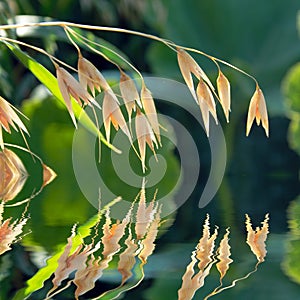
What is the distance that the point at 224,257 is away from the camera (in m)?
0.96

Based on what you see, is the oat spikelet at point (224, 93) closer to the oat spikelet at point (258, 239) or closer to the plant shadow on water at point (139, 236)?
the plant shadow on water at point (139, 236)

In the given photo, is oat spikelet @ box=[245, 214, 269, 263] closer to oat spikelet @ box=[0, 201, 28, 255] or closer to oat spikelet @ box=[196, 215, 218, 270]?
oat spikelet @ box=[196, 215, 218, 270]

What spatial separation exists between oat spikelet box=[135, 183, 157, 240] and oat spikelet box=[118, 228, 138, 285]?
0.21 ft

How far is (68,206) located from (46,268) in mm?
944

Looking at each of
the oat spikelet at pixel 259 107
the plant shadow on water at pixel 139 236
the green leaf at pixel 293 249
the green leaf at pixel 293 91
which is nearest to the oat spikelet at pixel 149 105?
the plant shadow on water at pixel 139 236

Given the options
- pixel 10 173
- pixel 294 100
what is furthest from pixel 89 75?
pixel 294 100

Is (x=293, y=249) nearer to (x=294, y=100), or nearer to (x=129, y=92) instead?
(x=129, y=92)

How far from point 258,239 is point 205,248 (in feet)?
0.44

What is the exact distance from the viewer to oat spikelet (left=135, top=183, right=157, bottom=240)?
1.21 m

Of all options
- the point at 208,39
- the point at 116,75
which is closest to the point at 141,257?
the point at 116,75

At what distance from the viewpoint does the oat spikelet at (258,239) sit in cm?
100

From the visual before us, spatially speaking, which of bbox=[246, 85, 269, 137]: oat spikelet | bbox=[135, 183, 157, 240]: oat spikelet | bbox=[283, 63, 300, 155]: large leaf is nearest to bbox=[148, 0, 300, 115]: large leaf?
bbox=[283, 63, 300, 155]: large leaf

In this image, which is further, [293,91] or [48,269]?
[293,91]

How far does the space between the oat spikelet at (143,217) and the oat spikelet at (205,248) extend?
3.4 inches
